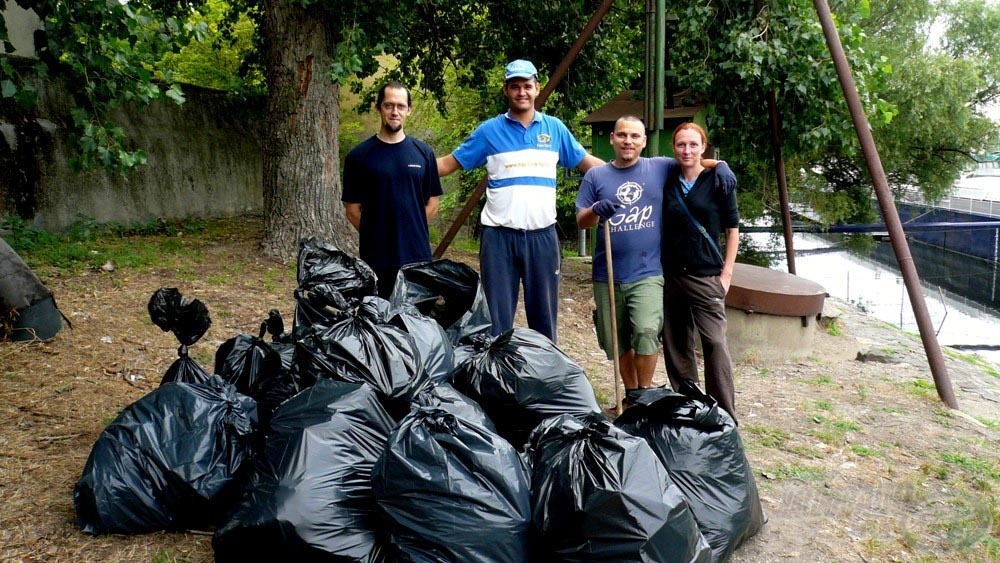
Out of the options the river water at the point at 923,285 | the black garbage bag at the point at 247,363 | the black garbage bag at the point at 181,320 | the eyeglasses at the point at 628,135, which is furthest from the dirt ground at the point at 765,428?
the river water at the point at 923,285

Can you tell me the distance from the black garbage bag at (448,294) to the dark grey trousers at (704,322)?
1.00 metres

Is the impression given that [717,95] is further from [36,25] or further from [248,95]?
[36,25]

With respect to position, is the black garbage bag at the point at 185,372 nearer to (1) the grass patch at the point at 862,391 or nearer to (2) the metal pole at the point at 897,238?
(1) the grass patch at the point at 862,391

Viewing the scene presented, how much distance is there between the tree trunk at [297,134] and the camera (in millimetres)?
6897

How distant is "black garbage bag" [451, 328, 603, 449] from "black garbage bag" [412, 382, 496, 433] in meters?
0.15

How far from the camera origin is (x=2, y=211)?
7176 millimetres

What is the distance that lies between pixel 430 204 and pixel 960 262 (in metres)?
30.2

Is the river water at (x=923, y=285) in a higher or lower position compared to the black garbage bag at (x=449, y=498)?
lower

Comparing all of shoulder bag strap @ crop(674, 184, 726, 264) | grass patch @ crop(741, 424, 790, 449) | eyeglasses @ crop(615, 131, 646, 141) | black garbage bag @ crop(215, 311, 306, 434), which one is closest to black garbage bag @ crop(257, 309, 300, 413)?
black garbage bag @ crop(215, 311, 306, 434)

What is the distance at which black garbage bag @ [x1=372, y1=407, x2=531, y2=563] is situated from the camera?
2.17m

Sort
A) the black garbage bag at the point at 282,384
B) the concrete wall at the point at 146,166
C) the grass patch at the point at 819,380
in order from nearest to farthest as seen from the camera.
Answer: the black garbage bag at the point at 282,384 → the grass patch at the point at 819,380 → the concrete wall at the point at 146,166

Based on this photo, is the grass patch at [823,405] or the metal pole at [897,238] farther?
the metal pole at [897,238]

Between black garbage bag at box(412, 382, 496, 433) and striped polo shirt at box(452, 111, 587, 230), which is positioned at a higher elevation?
striped polo shirt at box(452, 111, 587, 230)

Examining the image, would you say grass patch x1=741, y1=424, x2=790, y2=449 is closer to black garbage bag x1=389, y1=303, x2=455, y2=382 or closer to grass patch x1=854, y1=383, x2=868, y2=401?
grass patch x1=854, y1=383, x2=868, y2=401
